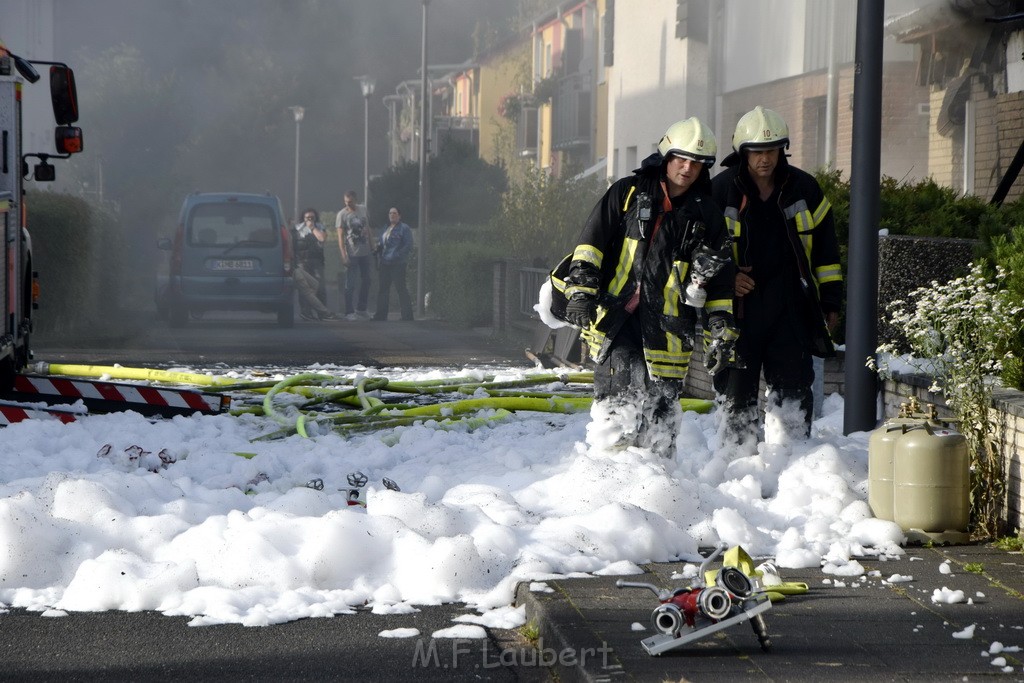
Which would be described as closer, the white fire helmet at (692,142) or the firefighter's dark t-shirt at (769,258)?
the white fire helmet at (692,142)

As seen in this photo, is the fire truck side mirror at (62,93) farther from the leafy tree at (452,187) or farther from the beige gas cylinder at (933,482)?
the leafy tree at (452,187)

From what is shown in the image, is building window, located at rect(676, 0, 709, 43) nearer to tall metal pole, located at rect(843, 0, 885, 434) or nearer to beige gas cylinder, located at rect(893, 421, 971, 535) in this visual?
tall metal pole, located at rect(843, 0, 885, 434)

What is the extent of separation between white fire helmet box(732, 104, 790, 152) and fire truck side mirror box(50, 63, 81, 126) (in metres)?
5.67

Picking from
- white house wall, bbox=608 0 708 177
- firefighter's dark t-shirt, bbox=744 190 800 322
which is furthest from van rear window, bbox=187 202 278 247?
firefighter's dark t-shirt, bbox=744 190 800 322

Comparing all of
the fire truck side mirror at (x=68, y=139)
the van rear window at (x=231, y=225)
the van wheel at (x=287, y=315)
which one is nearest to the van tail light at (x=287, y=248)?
the van rear window at (x=231, y=225)

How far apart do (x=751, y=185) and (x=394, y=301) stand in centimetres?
2441

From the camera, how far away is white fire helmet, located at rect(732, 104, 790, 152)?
6.90 metres

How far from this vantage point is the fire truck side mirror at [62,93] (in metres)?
10.9

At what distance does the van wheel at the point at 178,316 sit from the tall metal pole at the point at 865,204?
16.2m

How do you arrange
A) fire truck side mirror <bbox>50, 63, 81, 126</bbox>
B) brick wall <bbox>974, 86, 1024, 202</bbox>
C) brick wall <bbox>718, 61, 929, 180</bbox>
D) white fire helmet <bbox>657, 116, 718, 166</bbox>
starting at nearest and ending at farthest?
white fire helmet <bbox>657, 116, 718, 166</bbox>, fire truck side mirror <bbox>50, 63, 81, 126</bbox>, brick wall <bbox>974, 86, 1024, 202</bbox>, brick wall <bbox>718, 61, 929, 180</bbox>

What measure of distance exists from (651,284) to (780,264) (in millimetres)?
775

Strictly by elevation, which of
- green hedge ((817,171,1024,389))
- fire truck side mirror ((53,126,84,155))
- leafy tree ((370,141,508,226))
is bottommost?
green hedge ((817,171,1024,389))

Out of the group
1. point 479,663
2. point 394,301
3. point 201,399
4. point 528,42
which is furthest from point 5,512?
point 528,42

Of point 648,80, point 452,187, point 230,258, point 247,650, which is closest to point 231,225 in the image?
point 230,258
